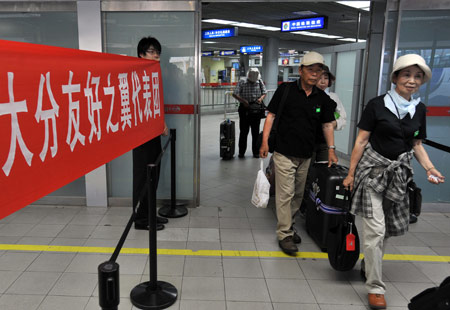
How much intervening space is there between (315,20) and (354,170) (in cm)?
661

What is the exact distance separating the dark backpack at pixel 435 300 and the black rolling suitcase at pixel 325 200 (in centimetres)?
123

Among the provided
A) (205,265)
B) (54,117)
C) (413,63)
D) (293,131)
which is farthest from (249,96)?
(54,117)

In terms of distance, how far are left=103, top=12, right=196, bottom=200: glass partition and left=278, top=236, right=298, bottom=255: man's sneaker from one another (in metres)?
1.64

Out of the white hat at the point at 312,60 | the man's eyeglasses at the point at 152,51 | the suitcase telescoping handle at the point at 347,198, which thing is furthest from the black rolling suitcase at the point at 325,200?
the man's eyeglasses at the point at 152,51

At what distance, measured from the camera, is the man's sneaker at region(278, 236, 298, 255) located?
3496 mm

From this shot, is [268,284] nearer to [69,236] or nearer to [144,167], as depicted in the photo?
[144,167]

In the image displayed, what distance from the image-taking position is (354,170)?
9.29ft

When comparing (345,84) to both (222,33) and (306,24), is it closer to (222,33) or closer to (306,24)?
(306,24)

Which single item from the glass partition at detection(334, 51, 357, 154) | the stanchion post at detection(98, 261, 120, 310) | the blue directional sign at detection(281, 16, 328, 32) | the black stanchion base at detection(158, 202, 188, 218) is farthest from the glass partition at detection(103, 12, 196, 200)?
the blue directional sign at detection(281, 16, 328, 32)

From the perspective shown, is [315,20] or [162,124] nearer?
[162,124]

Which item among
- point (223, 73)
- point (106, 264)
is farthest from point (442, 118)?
point (223, 73)

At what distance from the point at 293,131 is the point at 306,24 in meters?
6.19

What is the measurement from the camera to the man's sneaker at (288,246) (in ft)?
11.5

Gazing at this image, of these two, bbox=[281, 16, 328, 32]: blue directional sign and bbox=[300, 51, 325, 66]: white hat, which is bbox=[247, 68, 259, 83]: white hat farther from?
bbox=[300, 51, 325, 66]: white hat
